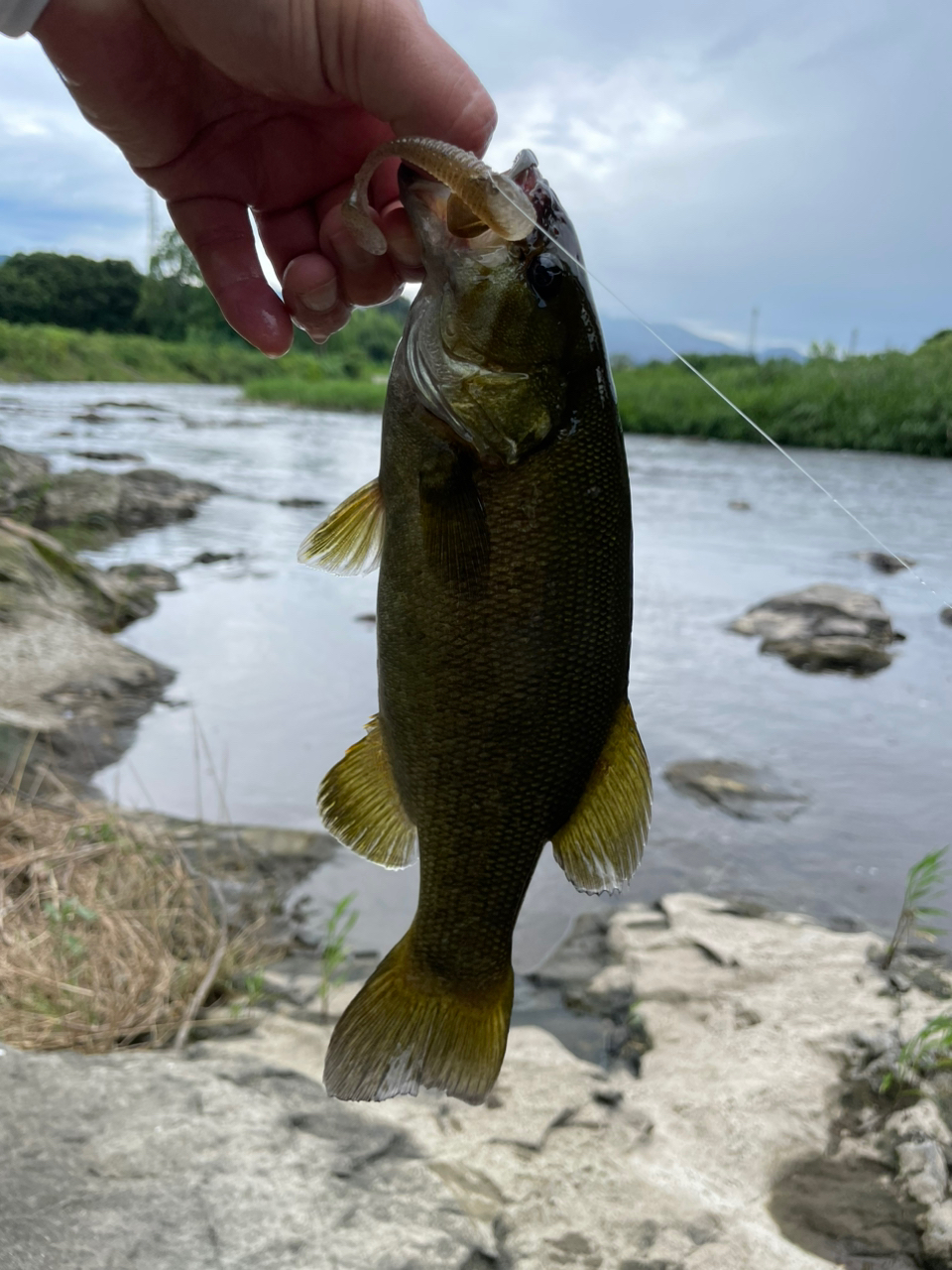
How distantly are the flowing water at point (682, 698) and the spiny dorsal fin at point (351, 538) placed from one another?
3.44m

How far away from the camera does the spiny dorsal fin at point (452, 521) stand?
158cm

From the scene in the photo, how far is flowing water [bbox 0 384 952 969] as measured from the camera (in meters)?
5.65

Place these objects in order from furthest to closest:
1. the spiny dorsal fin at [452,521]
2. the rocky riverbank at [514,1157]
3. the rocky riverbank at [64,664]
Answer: the rocky riverbank at [64,664], the rocky riverbank at [514,1157], the spiny dorsal fin at [452,521]

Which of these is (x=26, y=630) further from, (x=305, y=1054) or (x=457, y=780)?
(x=457, y=780)

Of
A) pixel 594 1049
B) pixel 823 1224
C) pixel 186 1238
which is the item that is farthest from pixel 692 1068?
pixel 186 1238

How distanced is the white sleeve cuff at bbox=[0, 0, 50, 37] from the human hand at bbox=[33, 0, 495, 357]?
0.41 feet

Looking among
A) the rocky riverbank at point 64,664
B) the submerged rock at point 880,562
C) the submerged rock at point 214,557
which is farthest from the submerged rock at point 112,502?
the submerged rock at point 880,562

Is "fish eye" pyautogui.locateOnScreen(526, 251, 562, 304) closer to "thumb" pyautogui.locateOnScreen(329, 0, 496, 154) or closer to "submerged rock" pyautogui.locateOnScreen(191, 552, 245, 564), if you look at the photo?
"thumb" pyautogui.locateOnScreen(329, 0, 496, 154)

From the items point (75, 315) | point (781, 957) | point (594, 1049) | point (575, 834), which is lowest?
point (594, 1049)

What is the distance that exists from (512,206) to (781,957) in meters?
4.06

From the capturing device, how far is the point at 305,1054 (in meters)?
3.67

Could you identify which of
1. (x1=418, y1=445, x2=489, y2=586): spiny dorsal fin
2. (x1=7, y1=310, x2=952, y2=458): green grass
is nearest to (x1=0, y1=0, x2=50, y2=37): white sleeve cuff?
(x1=418, y1=445, x2=489, y2=586): spiny dorsal fin

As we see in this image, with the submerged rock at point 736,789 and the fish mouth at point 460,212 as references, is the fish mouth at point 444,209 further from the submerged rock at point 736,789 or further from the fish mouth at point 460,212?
the submerged rock at point 736,789

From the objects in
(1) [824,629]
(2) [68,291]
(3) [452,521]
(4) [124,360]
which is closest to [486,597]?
(3) [452,521]
